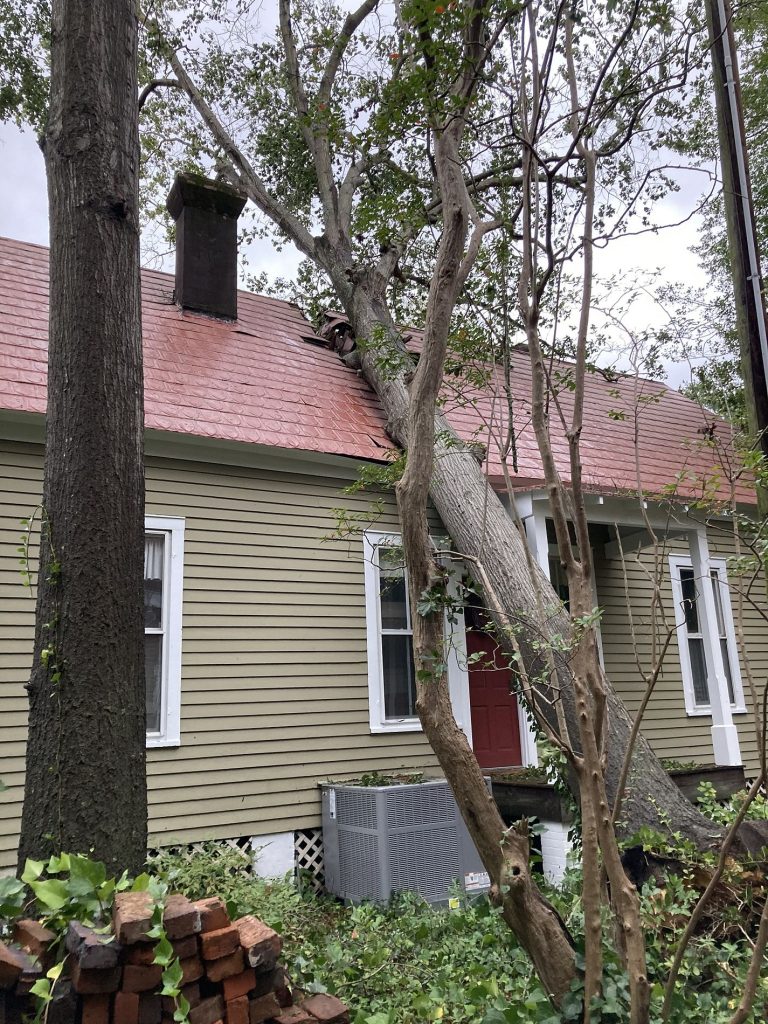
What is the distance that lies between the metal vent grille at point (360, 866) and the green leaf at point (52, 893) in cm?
406

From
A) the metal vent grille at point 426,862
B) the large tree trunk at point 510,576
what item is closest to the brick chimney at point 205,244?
the large tree trunk at point 510,576

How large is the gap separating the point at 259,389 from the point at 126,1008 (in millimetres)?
6598

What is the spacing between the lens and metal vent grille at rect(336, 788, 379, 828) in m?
6.51

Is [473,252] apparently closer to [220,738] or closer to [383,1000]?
[383,1000]

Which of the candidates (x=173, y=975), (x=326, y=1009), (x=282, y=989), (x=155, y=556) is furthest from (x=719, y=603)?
(x=173, y=975)

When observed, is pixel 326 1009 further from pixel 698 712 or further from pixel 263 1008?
pixel 698 712

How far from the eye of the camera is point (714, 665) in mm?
9672

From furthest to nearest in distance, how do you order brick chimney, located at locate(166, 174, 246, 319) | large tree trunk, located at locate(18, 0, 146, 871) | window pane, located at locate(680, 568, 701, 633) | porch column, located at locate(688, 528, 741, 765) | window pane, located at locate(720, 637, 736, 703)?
window pane, located at locate(720, 637, 736, 703) < window pane, located at locate(680, 568, 701, 633) < brick chimney, located at locate(166, 174, 246, 319) < porch column, located at locate(688, 528, 741, 765) < large tree trunk, located at locate(18, 0, 146, 871)

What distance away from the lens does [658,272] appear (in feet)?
14.7

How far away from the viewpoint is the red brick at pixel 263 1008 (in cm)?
280

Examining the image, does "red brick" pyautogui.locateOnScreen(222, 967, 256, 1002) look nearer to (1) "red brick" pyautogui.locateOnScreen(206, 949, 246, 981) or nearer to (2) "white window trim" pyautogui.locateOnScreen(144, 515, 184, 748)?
(1) "red brick" pyautogui.locateOnScreen(206, 949, 246, 981)

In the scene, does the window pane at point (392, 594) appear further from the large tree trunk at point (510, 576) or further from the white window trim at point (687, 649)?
the white window trim at point (687, 649)

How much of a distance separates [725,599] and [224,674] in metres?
6.72

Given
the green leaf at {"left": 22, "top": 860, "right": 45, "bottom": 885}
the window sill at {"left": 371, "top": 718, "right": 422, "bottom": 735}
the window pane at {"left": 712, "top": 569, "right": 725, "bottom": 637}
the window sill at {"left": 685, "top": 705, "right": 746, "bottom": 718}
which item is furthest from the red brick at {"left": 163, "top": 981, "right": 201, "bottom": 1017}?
the window pane at {"left": 712, "top": 569, "right": 725, "bottom": 637}
